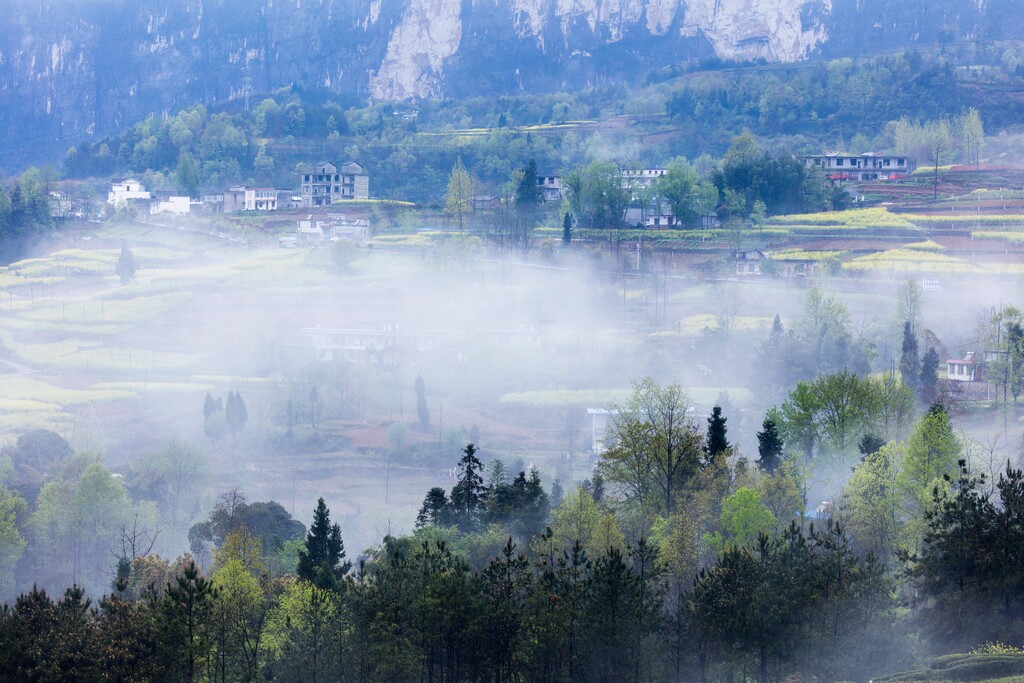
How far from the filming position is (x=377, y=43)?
184625 millimetres

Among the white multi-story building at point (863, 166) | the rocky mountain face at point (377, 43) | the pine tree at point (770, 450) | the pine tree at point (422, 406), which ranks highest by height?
the rocky mountain face at point (377, 43)

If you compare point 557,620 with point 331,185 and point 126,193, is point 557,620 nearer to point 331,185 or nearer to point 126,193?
point 331,185

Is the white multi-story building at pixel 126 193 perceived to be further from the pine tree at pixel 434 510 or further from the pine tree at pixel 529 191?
the pine tree at pixel 434 510

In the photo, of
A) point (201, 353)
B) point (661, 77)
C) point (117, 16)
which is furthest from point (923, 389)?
point (117, 16)

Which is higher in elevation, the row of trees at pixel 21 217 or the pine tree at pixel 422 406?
the row of trees at pixel 21 217

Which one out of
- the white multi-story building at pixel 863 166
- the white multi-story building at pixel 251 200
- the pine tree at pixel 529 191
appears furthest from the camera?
the white multi-story building at pixel 251 200

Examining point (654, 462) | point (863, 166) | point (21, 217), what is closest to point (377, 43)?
point (21, 217)

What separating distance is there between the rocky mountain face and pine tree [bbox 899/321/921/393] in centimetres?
9703

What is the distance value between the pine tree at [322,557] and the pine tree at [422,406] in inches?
1043

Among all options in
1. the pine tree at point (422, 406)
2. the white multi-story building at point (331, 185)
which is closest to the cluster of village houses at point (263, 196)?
the white multi-story building at point (331, 185)

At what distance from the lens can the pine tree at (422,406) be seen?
224 feet

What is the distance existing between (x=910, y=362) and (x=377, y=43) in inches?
5079

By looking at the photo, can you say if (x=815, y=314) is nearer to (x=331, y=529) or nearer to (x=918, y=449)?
(x=918, y=449)

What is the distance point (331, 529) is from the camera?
4144cm
